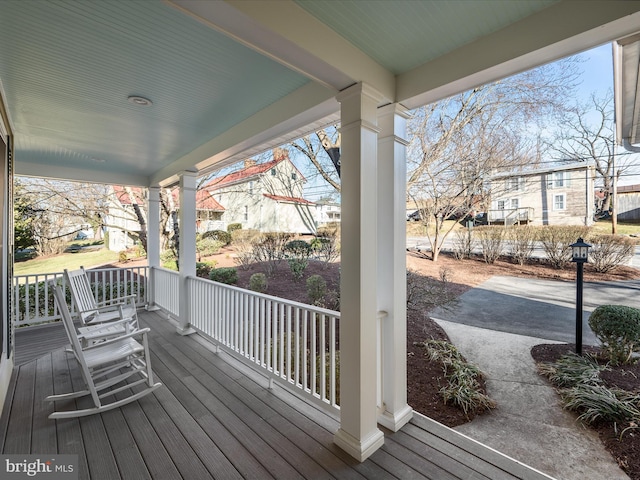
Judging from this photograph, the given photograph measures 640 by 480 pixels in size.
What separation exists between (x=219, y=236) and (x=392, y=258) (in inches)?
305

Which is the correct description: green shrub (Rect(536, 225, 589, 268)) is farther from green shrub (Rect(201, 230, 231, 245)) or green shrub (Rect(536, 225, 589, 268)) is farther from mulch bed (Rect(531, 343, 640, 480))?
green shrub (Rect(201, 230, 231, 245))

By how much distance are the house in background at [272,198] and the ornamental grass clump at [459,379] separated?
4.04m

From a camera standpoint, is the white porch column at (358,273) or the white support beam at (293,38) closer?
the white support beam at (293,38)

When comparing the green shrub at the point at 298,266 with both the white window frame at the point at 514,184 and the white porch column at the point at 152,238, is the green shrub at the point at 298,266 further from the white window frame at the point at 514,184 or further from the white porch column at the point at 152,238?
the white window frame at the point at 514,184

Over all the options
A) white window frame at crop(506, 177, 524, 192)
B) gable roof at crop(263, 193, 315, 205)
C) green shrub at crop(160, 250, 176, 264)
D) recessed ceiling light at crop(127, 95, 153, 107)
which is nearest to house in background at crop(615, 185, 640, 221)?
white window frame at crop(506, 177, 524, 192)

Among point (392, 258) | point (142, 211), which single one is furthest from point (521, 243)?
point (142, 211)

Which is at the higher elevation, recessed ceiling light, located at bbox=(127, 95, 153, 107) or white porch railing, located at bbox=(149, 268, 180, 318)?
recessed ceiling light, located at bbox=(127, 95, 153, 107)

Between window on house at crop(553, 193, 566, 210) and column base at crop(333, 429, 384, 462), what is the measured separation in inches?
167

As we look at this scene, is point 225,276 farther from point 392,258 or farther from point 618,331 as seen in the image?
point 618,331

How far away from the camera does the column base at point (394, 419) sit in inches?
83.1

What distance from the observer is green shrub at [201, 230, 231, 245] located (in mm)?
8766

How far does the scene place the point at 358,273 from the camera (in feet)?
6.14

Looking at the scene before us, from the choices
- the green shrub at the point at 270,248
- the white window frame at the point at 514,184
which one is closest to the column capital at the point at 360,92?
the white window frame at the point at 514,184

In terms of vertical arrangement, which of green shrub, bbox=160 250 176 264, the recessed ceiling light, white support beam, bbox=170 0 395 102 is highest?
the recessed ceiling light
